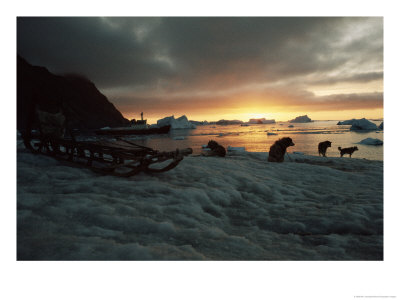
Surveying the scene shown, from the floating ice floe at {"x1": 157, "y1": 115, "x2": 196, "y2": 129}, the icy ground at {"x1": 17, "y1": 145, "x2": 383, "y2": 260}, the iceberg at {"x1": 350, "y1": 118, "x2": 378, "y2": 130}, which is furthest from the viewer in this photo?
the floating ice floe at {"x1": 157, "y1": 115, "x2": 196, "y2": 129}

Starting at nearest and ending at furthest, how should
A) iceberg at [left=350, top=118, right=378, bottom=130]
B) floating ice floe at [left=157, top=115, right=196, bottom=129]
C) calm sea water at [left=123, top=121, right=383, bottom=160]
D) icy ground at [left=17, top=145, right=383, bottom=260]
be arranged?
icy ground at [left=17, top=145, right=383, bottom=260], calm sea water at [left=123, top=121, right=383, bottom=160], iceberg at [left=350, top=118, right=378, bottom=130], floating ice floe at [left=157, top=115, right=196, bottom=129]

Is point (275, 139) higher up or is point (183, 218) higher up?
point (275, 139)

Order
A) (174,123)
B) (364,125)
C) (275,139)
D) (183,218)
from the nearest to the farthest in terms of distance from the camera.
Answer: (183,218), (275,139), (364,125), (174,123)

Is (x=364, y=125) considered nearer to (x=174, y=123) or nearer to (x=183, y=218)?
(x=174, y=123)

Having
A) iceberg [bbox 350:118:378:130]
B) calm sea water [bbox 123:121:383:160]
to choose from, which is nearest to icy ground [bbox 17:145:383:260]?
calm sea water [bbox 123:121:383:160]

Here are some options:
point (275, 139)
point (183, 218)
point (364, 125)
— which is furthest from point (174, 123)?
point (183, 218)

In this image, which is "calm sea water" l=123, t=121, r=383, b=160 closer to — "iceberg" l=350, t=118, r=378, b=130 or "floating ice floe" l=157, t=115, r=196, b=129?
"iceberg" l=350, t=118, r=378, b=130

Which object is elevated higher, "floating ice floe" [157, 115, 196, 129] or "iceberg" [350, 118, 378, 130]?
"floating ice floe" [157, 115, 196, 129]

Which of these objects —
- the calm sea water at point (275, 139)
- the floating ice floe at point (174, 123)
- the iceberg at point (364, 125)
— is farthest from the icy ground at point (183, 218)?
the floating ice floe at point (174, 123)
